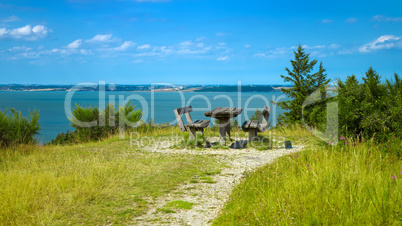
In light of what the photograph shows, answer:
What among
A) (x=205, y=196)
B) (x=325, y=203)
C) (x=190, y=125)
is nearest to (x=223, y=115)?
→ (x=190, y=125)

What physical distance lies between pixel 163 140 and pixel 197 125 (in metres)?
2.34

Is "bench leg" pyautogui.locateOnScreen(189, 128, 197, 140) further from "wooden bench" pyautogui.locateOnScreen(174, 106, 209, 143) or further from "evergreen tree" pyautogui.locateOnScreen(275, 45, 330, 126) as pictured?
"evergreen tree" pyautogui.locateOnScreen(275, 45, 330, 126)

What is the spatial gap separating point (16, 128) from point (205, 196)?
8237mm

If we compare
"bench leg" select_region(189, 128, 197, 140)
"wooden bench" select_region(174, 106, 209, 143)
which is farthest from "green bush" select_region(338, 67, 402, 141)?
"bench leg" select_region(189, 128, 197, 140)

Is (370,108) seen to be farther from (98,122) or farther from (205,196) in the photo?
(98,122)

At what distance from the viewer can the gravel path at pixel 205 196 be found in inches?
169

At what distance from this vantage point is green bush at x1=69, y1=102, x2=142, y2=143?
533 inches

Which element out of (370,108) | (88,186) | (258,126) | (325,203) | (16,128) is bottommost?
(88,186)

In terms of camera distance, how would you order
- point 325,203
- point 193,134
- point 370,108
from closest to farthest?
point 325,203 < point 370,108 < point 193,134

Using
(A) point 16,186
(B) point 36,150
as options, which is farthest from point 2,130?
(A) point 16,186

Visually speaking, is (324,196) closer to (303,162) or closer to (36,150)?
(303,162)

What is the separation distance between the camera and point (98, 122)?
1373 cm

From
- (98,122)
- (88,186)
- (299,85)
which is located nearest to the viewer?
(88,186)

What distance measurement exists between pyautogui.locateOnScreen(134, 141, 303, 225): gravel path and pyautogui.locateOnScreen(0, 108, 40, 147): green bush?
22.1 ft
